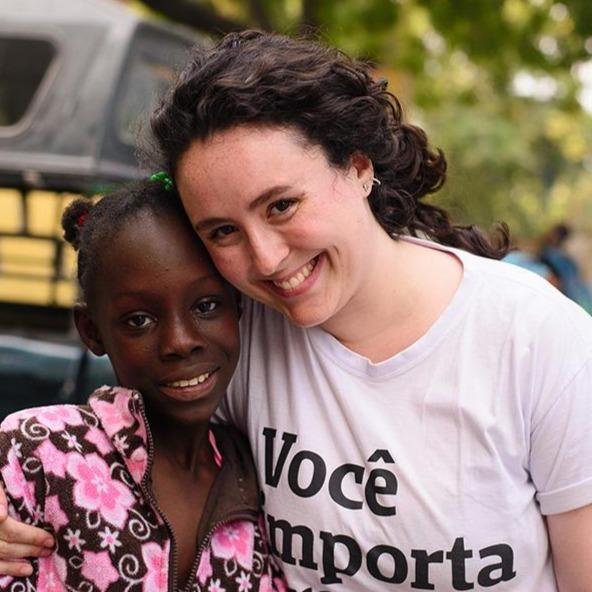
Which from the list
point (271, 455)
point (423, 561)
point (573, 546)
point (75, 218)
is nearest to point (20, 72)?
point (75, 218)

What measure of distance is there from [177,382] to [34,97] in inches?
139

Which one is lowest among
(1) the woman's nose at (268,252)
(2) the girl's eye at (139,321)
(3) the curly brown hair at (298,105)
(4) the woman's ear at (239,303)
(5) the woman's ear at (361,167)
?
(4) the woman's ear at (239,303)

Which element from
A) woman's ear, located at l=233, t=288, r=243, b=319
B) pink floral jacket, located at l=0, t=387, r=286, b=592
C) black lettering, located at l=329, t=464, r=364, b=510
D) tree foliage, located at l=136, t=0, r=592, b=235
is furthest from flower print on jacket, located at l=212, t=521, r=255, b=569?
tree foliage, located at l=136, t=0, r=592, b=235

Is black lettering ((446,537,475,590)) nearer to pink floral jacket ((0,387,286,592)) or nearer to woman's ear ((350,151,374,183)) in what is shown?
pink floral jacket ((0,387,286,592))

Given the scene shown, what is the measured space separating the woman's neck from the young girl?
0.86 feet

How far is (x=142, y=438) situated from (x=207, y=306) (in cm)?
29

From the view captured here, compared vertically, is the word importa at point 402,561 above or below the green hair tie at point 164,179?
below

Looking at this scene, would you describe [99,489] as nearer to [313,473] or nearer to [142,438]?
[142,438]

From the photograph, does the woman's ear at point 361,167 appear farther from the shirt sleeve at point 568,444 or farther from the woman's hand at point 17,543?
the woman's hand at point 17,543

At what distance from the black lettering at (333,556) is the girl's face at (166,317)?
0.35 m

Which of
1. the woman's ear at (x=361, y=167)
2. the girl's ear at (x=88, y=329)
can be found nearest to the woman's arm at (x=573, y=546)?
the woman's ear at (x=361, y=167)

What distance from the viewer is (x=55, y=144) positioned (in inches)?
185

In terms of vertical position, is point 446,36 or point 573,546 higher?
point 446,36

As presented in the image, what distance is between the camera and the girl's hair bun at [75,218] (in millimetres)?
2094
